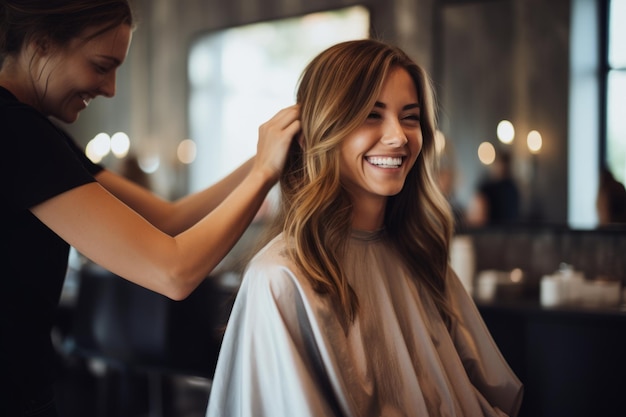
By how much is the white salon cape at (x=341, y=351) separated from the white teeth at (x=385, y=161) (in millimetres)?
174

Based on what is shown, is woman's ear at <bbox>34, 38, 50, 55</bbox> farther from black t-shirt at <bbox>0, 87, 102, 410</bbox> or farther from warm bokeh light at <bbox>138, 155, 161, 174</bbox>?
warm bokeh light at <bbox>138, 155, 161, 174</bbox>

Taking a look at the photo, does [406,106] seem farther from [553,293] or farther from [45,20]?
[553,293]

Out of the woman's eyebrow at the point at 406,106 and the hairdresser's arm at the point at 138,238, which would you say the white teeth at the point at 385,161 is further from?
the hairdresser's arm at the point at 138,238

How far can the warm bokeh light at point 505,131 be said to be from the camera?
264 cm

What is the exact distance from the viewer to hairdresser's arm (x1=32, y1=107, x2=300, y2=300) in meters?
0.97

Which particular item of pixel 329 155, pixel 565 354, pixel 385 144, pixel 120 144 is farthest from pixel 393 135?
pixel 120 144

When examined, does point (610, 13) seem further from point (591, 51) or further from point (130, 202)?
point (130, 202)

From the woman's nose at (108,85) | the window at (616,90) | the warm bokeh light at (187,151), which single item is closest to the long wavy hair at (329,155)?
the woman's nose at (108,85)

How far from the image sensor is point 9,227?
1.00 metres

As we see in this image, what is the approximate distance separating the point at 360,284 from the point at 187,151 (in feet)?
9.76

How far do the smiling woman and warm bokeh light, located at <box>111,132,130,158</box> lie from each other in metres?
3.34

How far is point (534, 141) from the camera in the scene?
2.56 metres

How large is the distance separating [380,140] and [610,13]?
63.3 inches

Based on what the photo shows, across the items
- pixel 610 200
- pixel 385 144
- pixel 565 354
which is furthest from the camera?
pixel 610 200
